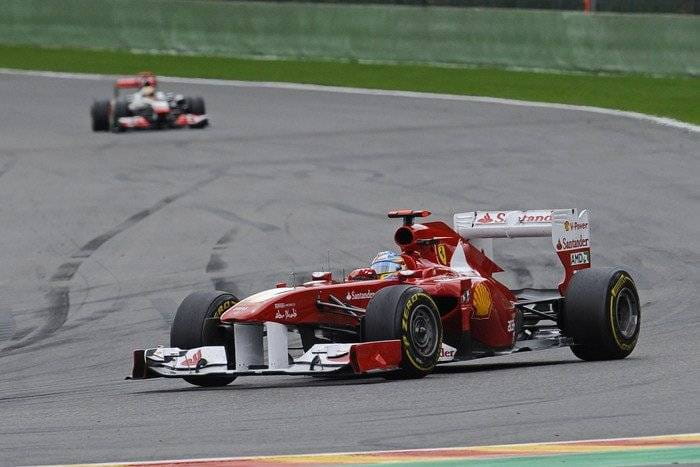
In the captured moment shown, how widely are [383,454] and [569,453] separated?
0.86m

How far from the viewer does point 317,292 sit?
10477 millimetres

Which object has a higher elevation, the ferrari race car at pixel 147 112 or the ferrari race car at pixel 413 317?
the ferrari race car at pixel 147 112

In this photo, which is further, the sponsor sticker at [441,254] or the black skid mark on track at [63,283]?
the black skid mark on track at [63,283]

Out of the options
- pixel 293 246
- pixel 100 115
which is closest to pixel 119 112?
pixel 100 115

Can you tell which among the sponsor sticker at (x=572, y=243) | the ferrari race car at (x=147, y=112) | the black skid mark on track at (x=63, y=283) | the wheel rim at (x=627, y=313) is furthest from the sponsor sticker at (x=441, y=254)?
the ferrari race car at (x=147, y=112)

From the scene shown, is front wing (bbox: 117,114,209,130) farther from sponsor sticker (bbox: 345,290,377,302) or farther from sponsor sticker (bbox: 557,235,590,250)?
sponsor sticker (bbox: 345,290,377,302)

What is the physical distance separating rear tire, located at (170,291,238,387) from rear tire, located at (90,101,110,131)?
1774 cm

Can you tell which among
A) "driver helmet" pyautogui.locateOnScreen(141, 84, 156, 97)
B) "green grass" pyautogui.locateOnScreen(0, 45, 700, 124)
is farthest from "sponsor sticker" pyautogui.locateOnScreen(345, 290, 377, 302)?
"driver helmet" pyautogui.locateOnScreen(141, 84, 156, 97)

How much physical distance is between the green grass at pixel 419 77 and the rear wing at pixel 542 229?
1414cm

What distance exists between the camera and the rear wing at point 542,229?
11.9 metres

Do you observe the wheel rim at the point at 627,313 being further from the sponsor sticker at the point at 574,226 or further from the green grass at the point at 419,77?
the green grass at the point at 419,77

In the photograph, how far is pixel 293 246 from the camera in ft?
57.3

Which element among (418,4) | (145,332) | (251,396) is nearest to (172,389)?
(251,396)

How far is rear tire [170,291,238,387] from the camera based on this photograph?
10602 millimetres
